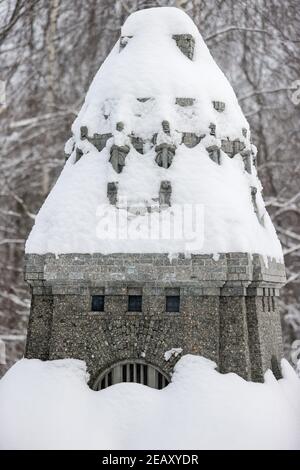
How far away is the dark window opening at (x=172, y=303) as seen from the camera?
8.54 m

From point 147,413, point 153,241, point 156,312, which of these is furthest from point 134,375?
point 153,241

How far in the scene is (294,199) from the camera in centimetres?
1842

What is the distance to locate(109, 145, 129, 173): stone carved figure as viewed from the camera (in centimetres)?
901

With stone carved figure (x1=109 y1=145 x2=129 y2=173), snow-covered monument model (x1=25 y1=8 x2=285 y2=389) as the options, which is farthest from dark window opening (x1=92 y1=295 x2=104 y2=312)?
stone carved figure (x1=109 y1=145 x2=129 y2=173)

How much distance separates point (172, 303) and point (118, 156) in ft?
7.71

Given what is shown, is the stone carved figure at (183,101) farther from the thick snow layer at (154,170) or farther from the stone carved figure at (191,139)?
the stone carved figure at (191,139)

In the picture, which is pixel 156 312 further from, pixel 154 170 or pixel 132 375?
pixel 154 170

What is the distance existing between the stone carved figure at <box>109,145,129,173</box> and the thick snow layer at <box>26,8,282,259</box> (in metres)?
0.08

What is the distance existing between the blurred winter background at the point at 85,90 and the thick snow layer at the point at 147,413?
10676mm

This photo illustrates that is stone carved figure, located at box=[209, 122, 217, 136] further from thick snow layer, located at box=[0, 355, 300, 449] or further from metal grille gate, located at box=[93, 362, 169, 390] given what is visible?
metal grille gate, located at box=[93, 362, 169, 390]

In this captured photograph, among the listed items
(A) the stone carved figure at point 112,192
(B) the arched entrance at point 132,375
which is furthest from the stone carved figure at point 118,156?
(B) the arched entrance at point 132,375
